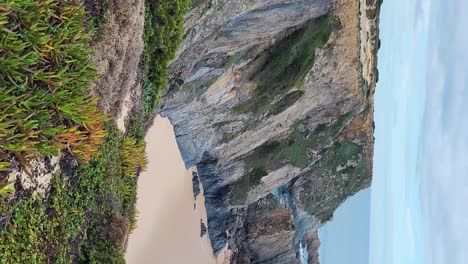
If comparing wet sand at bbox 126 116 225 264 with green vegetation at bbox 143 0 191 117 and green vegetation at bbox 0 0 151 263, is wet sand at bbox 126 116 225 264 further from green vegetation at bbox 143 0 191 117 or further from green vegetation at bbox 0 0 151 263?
green vegetation at bbox 0 0 151 263

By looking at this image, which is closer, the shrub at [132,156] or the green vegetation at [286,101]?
the shrub at [132,156]

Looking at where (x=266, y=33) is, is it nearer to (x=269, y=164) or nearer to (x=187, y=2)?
(x=187, y=2)

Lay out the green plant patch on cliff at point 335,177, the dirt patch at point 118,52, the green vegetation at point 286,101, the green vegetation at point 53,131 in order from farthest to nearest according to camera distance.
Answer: the green plant patch on cliff at point 335,177 → the green vegetation at point 286,101 → the dirt patch at point 118,52 → the green vegetation at point 53,131

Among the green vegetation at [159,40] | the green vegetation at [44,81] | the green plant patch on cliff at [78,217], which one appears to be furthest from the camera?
the green vegetation at [159,40]

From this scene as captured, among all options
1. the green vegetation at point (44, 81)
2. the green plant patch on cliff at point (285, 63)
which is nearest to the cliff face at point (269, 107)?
the green plant patch on cliff at point (285, 63)

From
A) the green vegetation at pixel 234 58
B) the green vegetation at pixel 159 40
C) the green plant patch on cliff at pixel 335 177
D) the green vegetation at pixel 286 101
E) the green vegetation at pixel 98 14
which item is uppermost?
the green vegetation at pixel 98 14

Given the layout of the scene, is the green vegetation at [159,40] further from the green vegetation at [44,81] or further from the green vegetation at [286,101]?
the green vegetation at [286,101]

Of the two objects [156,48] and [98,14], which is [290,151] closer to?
[156,48]

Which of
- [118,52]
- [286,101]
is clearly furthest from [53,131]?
[286,101]
